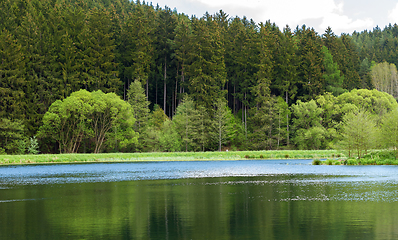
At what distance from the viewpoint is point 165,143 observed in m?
88.4

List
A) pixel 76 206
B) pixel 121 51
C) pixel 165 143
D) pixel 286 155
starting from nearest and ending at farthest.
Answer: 1. pixel 76 206
2. pixel 286 155
3. pixel 165 143
4. pixel 121 51

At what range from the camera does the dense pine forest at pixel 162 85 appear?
274 feet

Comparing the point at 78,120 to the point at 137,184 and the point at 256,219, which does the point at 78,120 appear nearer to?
the point at 137,184

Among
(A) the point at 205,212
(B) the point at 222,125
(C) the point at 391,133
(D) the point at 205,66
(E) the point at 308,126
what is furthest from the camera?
(D) the point at 205,66

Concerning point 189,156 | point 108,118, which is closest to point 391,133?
point 189,156

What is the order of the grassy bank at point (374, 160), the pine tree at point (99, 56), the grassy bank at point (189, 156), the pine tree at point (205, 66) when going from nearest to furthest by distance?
the grassy bank at point (374, 160) → the grassy bank at point (189, 156) → the pine tree at point (99, 56) → the pine tree at point (205, 66)

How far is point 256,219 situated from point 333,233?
12.8 feet

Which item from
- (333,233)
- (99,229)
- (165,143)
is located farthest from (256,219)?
(165,143)

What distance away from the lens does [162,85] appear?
113375 millimetres

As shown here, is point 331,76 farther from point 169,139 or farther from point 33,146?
point 33,146

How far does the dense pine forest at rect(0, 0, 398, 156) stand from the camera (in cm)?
8338

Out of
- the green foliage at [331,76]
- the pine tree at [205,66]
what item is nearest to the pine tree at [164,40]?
the pine tree at [205,66]

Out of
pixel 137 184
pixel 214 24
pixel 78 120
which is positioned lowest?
pixel 137 184

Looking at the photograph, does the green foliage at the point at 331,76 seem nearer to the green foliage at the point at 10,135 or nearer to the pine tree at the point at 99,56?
the pine tree at the point at 99,56
